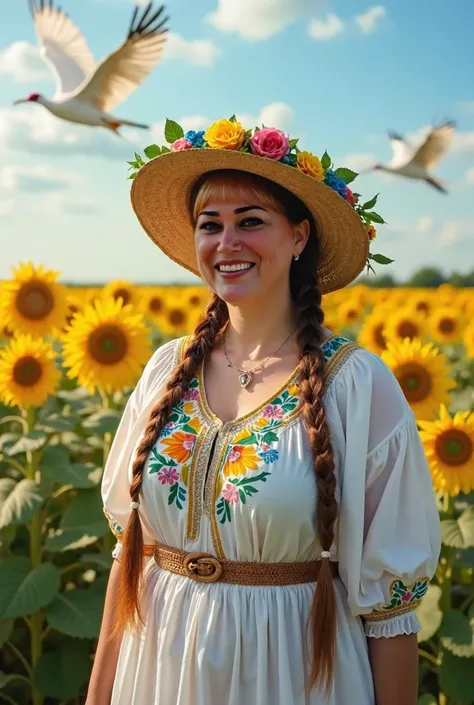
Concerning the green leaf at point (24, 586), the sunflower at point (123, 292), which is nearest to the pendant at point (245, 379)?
the green leaf at point (24, 586)

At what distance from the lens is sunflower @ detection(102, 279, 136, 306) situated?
7859 mm

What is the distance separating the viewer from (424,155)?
12695 mm

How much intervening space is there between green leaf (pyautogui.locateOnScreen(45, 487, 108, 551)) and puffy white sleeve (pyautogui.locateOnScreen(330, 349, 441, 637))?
246 cm

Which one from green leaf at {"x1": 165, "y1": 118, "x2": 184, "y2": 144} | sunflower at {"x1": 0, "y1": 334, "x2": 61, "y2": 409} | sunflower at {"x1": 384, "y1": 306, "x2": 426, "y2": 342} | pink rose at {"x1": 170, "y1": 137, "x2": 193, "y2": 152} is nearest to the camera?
pink rose at {"x1": 170, "y1": 137, "x2": 193, "y2": 152}

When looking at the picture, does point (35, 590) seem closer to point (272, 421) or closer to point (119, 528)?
point (119, 528)

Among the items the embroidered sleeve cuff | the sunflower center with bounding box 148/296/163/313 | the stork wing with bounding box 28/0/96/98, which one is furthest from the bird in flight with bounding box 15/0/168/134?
the embroidered sleeve cuff

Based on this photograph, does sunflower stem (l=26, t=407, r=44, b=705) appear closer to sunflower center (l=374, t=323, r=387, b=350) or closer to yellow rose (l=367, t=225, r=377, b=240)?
yellow rose (l=367, t=225, r=377, b=240)

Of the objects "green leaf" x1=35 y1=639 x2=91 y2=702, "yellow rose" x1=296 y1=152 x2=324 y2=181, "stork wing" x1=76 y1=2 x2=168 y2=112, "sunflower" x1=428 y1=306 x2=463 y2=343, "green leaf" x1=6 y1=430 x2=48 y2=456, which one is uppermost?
"stork wing" x1=76 y1=2 x2=168 y2=112

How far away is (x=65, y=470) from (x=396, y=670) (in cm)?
277

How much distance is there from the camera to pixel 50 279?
597 centimetres

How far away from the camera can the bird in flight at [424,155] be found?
39.0 ft

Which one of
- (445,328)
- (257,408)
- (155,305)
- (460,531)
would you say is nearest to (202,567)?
(257,408)

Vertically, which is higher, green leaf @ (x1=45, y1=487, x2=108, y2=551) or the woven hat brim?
the woven hat brim

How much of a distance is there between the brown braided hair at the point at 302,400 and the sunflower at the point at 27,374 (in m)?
2.59
